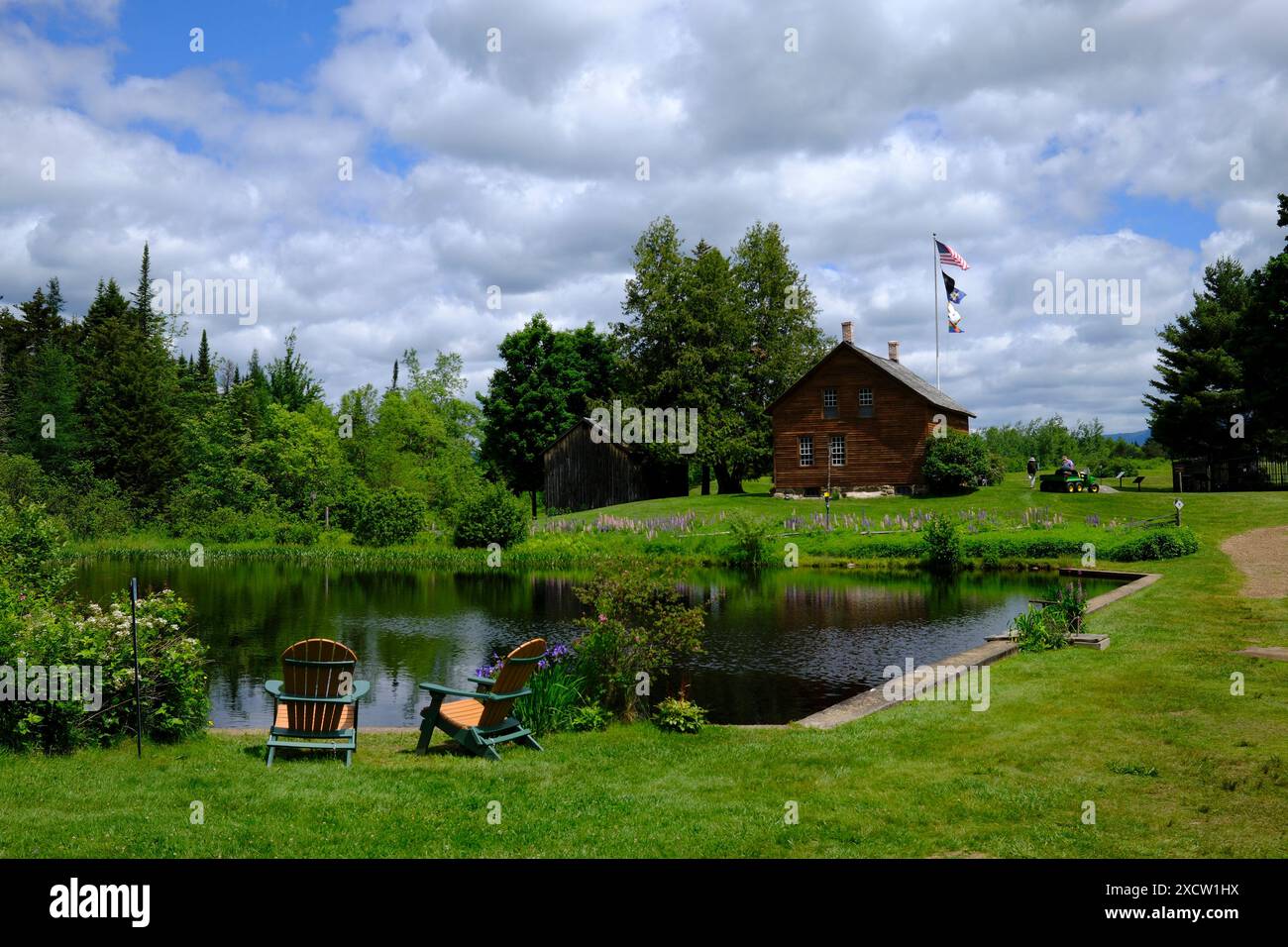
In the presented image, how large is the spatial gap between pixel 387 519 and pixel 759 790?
38.2 meters

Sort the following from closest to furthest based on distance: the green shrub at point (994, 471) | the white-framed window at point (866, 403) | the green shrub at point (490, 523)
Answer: the green shrub at point (490, 523), the green shrub at point (994, 471), the white-framed window at point (866, 403)

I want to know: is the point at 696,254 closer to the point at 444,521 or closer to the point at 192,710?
the point at 444,521

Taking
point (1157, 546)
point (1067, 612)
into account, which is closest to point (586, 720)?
point (1067, 612)

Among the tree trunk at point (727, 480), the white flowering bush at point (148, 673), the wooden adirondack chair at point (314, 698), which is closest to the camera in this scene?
the wooden adirondack chair at point (314, 698)

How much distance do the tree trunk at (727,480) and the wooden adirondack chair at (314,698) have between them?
49089 millimetres

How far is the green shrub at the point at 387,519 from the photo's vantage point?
43438 millimetres

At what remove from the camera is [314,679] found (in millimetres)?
8914

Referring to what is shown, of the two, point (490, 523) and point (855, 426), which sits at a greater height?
point (855, 426)

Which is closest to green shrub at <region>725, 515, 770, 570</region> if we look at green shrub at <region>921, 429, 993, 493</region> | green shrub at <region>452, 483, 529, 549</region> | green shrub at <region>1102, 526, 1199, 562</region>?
green shrub at <region>452, 483, 529, 549</region>

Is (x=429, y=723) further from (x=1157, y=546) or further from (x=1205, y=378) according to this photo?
(x=1205, y=378)

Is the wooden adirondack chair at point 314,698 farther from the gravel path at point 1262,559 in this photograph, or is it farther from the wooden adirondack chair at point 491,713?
the gravel path at point 1262,559

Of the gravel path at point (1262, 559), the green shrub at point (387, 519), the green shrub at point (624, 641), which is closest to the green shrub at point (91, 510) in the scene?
the green shrub at point (387, 519)

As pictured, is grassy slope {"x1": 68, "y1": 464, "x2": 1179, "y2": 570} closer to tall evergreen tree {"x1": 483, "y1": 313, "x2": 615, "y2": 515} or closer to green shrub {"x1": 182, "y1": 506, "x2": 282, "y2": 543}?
green shrub {"x1": 182, "y1": 506, "x2": 282, "y2": 543}
